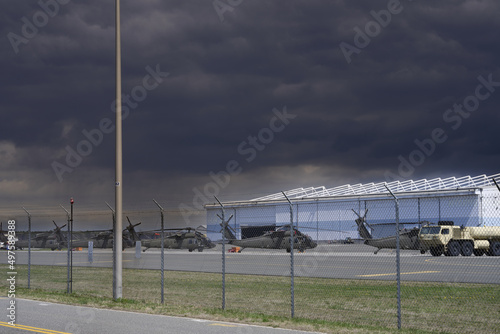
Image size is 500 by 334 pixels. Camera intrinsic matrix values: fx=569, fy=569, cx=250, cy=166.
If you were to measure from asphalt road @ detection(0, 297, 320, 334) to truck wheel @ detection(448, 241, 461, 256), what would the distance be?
28.7 metres

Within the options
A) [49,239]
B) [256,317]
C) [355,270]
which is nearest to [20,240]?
[49,239]

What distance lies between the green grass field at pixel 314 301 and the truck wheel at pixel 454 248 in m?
17.8

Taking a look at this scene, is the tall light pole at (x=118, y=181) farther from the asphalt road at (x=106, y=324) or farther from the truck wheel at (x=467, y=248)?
the truck wheel at (x=467, y=248)

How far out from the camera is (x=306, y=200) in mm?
68500

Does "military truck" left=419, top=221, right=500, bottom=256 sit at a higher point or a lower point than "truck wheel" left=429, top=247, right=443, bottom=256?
higher

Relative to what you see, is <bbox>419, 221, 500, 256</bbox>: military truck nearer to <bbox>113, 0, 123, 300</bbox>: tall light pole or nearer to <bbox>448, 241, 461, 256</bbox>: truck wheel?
<bbox>448, 241, 461, 256</bbox>: truck wheel

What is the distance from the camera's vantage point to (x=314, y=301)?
51.8ft

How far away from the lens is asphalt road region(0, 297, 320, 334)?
1016 centimetres

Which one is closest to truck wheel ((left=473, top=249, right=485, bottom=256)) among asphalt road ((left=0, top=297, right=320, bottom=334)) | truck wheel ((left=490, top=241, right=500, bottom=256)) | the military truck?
the military truck

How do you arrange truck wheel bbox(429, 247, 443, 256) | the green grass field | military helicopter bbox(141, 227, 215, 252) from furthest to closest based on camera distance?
military helicopter bbox(141, 227, 215, 252), truck wheel bbox(429, 247, 443, 256), the green grass field

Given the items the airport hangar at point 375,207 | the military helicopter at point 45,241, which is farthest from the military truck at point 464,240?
the military helicopter at point 45,241

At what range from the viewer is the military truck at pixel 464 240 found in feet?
120

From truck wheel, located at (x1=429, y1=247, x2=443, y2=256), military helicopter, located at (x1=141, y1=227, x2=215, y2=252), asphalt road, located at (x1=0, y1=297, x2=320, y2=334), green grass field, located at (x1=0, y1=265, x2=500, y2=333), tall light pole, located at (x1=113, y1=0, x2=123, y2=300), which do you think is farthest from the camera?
military helicopter, located at (x1=141, y1=227, x2=215, y2=252)

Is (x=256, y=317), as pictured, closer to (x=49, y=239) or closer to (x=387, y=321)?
(x=387, y=321)
